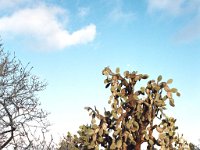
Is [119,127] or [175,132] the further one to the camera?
[175,132]

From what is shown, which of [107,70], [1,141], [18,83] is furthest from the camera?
[18,83]

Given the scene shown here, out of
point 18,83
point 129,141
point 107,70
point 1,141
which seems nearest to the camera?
point 129,141

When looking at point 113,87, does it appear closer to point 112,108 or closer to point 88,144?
point 112,108

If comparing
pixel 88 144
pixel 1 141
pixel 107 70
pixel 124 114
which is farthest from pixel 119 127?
pixel 1 141

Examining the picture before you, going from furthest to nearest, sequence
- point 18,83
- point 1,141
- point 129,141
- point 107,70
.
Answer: point 18,83
point 1,141
point 107,70
point 129,141

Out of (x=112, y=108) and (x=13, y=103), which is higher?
(x=13, y=103)

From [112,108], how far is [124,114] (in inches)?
6.1

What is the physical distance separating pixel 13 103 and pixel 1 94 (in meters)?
0.70

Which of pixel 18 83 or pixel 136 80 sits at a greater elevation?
pixel 18 83

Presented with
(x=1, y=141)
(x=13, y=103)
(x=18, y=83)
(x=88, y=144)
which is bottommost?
(x=88, y=144)

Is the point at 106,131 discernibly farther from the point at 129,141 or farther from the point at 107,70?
the point at 107,70

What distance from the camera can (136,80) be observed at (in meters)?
4.00

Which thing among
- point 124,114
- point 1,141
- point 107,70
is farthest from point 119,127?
point 1,141

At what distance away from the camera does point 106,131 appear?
3.92 metres
